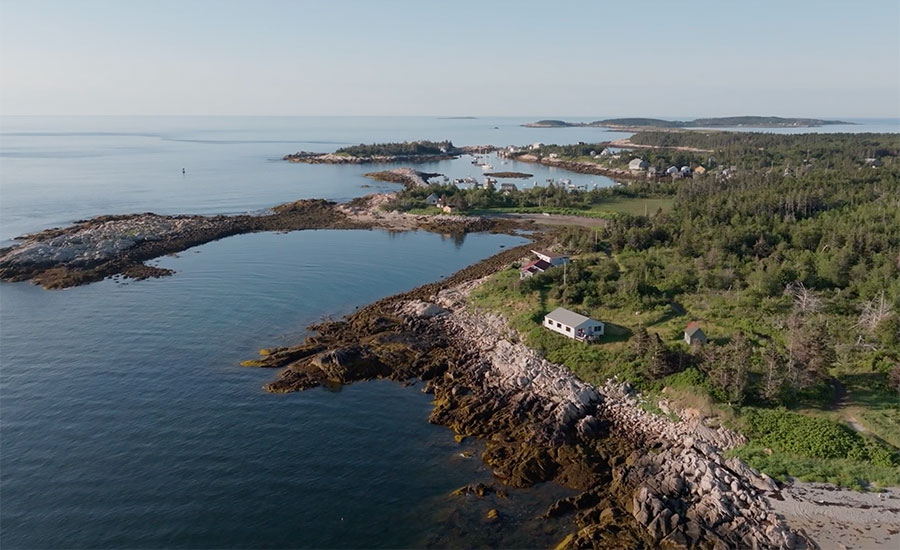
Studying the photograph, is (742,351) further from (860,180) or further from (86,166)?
(86,166)

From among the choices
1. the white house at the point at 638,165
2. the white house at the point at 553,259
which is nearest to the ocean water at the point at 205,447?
the white house at the point at 553,259

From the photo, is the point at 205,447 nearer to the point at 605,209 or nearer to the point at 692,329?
the point at 692,329

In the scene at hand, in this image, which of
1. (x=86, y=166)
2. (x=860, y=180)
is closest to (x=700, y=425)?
(x=860, y=180)

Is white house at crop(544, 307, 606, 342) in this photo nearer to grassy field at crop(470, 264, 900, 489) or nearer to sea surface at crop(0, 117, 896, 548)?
grassy field at crop(470, 264, 900, 489)

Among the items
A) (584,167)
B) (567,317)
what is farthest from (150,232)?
(584,167)

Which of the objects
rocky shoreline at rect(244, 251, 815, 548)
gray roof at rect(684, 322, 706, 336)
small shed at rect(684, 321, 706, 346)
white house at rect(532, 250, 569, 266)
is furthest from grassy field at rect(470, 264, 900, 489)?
white house at rect(532, 250, 569, 266)

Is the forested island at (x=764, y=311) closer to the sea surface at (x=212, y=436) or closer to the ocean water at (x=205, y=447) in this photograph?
the sea surface at (x=212, y=436)

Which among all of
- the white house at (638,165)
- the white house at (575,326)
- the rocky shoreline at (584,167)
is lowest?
the white house at (575,326)

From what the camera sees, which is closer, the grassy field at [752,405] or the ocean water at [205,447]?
the ocean water at [205,447]
